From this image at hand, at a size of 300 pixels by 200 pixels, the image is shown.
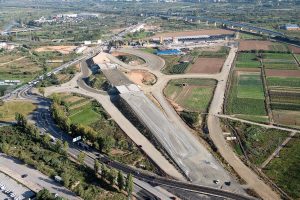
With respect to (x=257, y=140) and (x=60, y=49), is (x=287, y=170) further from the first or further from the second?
(x=60, y=49)

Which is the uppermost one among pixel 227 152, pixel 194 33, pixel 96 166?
pixel 96 166

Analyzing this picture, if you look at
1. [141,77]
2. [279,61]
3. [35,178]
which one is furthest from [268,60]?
[35,178]

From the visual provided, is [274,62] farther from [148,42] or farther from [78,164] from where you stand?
[78,164]

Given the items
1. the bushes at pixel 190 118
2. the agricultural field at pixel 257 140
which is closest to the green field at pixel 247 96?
the agricultural field at pixel 257 140

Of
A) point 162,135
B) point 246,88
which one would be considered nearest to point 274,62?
point 246,88

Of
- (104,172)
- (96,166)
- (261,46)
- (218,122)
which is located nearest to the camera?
(104,172)

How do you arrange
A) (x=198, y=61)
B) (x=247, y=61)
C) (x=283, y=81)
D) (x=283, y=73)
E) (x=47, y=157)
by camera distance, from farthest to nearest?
(x=198, y=61), (x=247, y=61), (x=283, y=73), (x=283, y=81), (x=47, y=157)

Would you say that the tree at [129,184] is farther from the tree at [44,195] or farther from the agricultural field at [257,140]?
the agricultural field at [257,140]

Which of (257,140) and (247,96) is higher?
(247,96)
